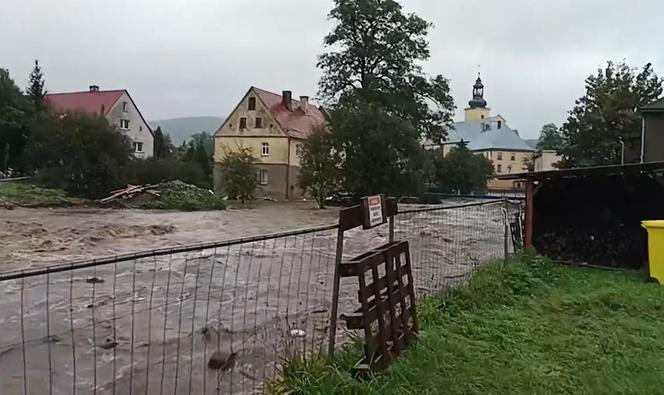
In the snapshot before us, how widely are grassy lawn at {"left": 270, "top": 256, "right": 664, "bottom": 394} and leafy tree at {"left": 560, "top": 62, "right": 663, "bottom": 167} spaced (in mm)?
25743

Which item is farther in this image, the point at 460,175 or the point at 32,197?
the point at 460,175

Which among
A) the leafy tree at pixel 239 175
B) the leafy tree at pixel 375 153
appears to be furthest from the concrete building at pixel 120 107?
the leafy tree at pixel 375 153

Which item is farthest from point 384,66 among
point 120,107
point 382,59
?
point 120,107

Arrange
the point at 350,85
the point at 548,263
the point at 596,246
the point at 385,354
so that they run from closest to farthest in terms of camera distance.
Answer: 1. the point at 385,354
2. the point at 548,263
3. the point at 596,246
4. the point at 350,85

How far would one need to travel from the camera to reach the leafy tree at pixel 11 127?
36219 mm

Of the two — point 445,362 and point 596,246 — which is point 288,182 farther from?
point 445,362

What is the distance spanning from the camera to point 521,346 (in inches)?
182

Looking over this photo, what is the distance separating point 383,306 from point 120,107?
46.7m

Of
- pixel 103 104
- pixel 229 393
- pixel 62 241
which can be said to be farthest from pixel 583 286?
pixel 103 104

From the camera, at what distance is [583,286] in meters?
7.34

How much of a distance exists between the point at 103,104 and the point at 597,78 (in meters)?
36.1

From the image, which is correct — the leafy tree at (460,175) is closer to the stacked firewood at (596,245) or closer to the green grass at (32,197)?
the green grass at (32,197)

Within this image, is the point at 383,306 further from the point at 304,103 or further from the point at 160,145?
the point at 160,145

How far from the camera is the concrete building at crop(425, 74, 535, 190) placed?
7688 centimetres
